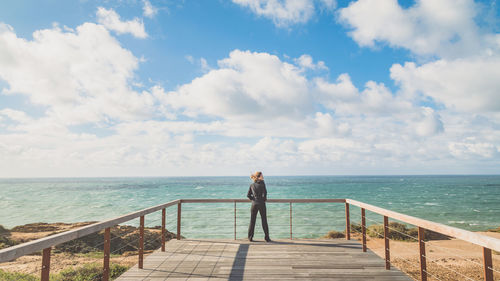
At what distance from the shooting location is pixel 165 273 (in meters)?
3.93

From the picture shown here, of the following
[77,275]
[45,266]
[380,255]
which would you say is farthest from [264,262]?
[77,275]

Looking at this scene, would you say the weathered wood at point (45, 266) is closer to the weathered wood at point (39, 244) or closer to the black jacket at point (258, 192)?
the weathered wood at point (39, 244)

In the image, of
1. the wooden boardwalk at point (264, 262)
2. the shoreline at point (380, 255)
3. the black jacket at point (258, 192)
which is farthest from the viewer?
the shoreline at point (380, 255)

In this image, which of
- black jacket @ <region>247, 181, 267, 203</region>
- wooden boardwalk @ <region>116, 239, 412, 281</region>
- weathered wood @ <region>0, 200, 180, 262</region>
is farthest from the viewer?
black jacket @ <region>247, 181, 267, 203</region>

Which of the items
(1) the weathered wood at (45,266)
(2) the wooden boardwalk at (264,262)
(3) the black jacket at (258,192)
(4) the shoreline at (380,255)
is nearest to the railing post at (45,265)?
(1) the weathered wood at (45,266)

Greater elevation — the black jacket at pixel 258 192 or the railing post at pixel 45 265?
the black jacket at pixel 258 192

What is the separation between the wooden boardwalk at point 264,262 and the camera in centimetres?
379

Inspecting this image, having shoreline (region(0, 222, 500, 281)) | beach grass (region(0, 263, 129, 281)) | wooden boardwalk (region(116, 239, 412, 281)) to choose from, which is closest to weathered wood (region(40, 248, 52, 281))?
wooden boardwalk (region(116, 239, 412, 281))

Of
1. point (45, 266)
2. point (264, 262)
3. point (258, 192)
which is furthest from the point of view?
point (258, 192)

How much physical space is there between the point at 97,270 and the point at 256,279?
6081 millimetres

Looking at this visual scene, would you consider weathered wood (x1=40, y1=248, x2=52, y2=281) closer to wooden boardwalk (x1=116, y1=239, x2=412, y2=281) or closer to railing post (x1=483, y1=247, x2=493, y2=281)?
wooden boardwalk (x1=116, y1=239, x2=412, y2=281)

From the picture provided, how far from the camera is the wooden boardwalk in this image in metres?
3.79

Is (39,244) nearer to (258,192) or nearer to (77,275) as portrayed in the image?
(258,192)

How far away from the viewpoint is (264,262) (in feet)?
14.4
